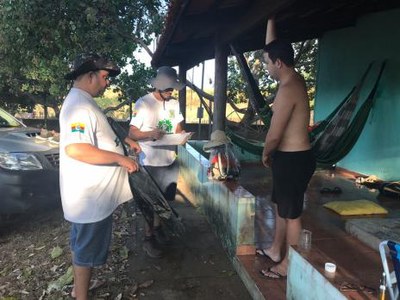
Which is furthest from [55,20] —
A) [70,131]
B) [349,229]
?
[349,229]

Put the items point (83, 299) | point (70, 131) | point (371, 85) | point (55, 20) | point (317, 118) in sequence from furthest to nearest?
point (55, 20) → point (317, 118) → point (371, 85) → point (83, 299) → point (70, 131)

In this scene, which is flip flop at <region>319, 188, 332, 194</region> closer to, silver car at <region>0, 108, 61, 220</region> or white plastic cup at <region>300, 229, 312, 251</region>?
white plastic cup at <region>300, 229, 312, 251</region>

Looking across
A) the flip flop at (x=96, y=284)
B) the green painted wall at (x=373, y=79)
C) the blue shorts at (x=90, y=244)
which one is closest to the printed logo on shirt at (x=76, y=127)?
the blue shorts at (x=90, y=244)

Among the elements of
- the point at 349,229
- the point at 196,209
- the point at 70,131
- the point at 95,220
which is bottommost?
the point at 196,209

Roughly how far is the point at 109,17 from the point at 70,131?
273 inches

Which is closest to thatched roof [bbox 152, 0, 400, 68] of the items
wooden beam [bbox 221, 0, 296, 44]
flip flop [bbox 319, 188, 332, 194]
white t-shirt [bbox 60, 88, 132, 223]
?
wooden beam [bbox 221, 0, 296, 44]

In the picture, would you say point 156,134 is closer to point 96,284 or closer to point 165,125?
point 165,125

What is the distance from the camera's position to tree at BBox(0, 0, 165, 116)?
7523 millimetres

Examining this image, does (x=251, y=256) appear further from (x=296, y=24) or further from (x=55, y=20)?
(x=55, y=20)

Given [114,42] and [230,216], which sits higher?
[114,42]

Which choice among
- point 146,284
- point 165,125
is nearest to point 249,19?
point 165,125

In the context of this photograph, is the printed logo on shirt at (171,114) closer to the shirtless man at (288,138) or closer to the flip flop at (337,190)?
the shirtless man at (288,138)

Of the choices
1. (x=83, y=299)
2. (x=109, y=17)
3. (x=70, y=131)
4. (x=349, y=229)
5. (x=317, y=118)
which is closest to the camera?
(x=70, y=131)

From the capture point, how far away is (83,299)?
2.34 m
